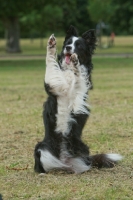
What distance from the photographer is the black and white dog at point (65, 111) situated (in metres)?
7.35

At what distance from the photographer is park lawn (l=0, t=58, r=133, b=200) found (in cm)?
639

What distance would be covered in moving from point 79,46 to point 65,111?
867mm

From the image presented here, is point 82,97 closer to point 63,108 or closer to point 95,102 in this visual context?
point 63,108

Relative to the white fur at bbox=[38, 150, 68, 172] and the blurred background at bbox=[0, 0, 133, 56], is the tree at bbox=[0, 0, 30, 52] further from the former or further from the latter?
the white fur at bbox=[38, 150, 68, 172]

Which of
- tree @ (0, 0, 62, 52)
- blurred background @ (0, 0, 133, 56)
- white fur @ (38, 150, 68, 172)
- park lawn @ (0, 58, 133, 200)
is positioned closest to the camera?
park lawn @ (0, 58, 133, 200)

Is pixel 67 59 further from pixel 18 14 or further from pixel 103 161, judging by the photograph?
pixel 18 14

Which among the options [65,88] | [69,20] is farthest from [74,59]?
[69,20]

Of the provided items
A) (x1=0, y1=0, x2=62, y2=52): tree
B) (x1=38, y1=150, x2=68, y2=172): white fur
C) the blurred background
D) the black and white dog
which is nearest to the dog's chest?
the black and white dog

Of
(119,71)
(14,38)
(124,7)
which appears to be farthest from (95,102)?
(124,7)

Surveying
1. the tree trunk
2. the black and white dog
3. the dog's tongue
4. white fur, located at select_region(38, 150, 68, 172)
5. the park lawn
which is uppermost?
the dog's tongue

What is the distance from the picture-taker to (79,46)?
24.7ft

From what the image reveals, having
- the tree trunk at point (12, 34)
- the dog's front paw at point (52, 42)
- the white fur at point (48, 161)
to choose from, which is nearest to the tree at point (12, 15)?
the tree trunk at point (12, 34)

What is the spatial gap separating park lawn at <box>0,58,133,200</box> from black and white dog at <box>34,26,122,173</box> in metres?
0.19

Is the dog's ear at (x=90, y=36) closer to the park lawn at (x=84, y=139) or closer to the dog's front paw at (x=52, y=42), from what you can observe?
the dog's front paw at (x=52, y=42)
